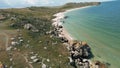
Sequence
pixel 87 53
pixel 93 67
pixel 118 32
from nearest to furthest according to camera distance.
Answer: pixel 93 67 < pixel 87 53 < pixel 118 32

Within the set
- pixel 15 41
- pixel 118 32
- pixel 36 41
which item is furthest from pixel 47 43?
pixel 118 32

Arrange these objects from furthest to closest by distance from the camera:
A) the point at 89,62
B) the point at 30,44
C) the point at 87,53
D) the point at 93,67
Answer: the point at 30,44 < the point at 87,53 < the point at 89,62 < the point at 93,67

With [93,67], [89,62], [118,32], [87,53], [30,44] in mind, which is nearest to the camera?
[93,67]

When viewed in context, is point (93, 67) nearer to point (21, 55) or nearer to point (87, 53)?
point (87, 53)

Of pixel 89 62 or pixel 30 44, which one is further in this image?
pixel 30 44

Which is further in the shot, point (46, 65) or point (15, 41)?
point (15, 41)

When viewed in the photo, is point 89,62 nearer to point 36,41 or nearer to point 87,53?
point 87,53

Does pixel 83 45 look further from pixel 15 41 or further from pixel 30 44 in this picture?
pixel 15 41

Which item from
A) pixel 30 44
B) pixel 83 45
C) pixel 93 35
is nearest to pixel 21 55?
pixel 30 44
